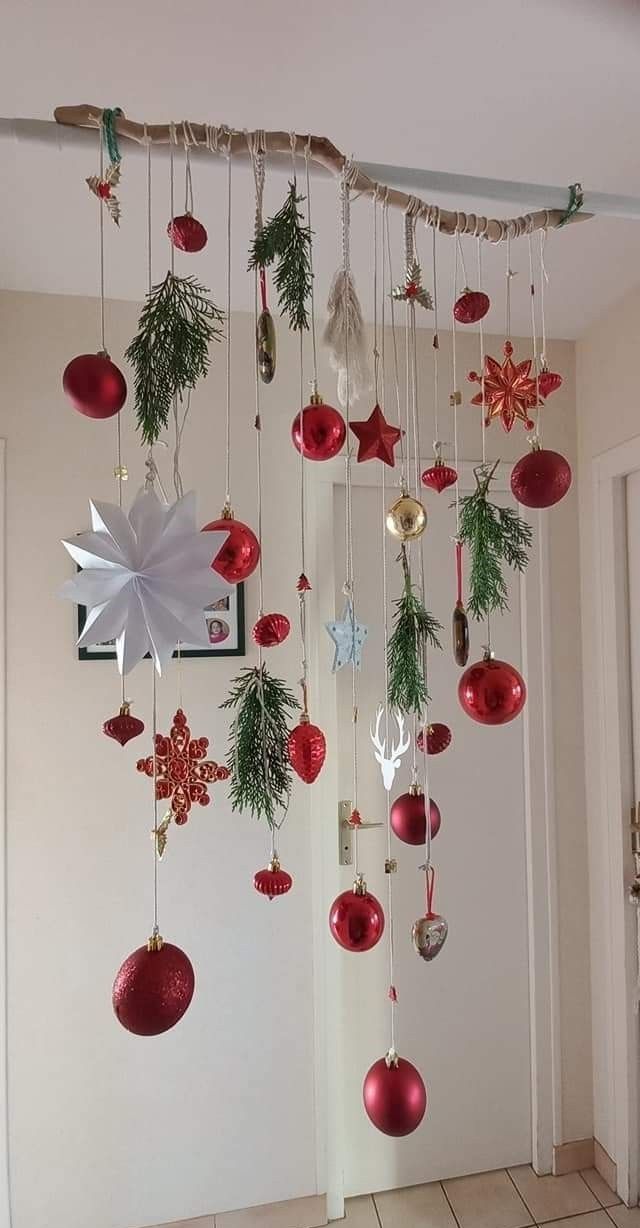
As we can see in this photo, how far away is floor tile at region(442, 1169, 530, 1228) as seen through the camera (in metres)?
1.75

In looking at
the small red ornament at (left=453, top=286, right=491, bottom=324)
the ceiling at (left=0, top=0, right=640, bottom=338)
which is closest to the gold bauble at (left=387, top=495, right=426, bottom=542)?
the small red ornament at (left=453, top=286, right=491, bottom=324)

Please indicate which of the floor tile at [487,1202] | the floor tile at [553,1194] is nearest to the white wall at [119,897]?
the floor tile at [487,1202]

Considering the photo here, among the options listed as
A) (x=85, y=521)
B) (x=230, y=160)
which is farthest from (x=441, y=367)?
(x=230, y=160)

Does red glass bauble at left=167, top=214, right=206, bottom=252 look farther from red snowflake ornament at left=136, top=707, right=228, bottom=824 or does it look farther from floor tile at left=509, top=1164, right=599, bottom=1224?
floor tile at left=509, top=1164, right=599, bottom=1224

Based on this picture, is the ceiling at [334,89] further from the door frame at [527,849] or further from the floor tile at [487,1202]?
the floor tile at [487,1202]

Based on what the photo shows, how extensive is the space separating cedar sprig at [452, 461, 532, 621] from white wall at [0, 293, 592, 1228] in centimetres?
106

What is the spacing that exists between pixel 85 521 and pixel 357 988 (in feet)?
4.56

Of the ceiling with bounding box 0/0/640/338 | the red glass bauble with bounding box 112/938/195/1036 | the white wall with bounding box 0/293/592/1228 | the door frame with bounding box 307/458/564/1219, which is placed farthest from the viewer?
the door frame with bounding box 307/458/564/1219

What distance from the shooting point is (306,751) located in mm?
632

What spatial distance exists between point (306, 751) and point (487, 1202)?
1.89 metres

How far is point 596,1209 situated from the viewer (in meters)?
1.78

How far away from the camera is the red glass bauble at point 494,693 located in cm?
67

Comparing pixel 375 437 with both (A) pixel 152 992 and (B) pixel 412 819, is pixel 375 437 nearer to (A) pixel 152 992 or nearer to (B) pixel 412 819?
(B) pixel 412 819

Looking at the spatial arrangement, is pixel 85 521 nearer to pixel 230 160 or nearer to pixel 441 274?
pixel 441 274
